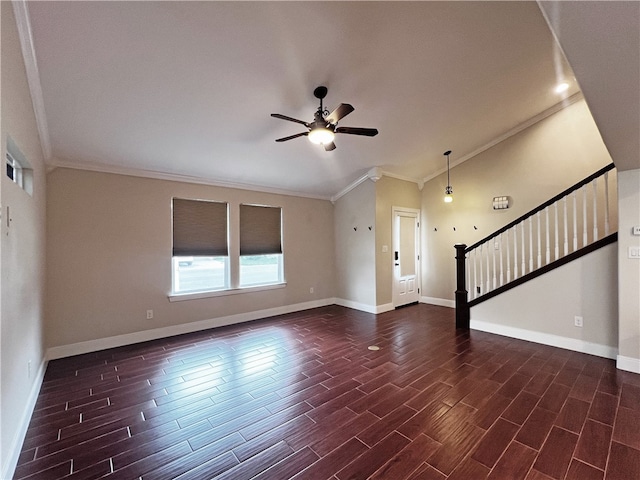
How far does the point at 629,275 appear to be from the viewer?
3.00 metres

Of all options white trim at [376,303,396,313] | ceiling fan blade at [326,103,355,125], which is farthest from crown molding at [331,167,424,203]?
ceiling fan blade at [326,103,355,125]

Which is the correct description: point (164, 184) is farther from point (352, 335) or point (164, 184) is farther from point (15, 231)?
point (352, 335)

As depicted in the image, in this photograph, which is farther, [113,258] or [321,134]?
[113,258]

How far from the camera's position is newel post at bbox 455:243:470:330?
14.9 feet

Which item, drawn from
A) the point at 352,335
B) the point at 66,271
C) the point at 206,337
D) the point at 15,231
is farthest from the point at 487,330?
the point at 66,271

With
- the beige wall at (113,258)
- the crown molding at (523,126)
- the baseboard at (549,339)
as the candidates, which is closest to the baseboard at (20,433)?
the beige wall at (113,258)

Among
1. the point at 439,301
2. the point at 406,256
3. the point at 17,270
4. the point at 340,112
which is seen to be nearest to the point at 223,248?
the point at 17,270

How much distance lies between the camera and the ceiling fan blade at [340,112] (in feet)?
8.20

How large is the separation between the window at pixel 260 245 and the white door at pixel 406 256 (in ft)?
8.30

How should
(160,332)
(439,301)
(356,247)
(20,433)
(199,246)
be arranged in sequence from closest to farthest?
(20,433) < (160,332) < (199,246) < (356,247) < (439,301)

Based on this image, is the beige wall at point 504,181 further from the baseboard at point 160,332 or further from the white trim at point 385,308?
the baseboard at point 160,332

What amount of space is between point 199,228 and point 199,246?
318 mm

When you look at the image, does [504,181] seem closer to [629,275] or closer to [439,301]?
[629,275]

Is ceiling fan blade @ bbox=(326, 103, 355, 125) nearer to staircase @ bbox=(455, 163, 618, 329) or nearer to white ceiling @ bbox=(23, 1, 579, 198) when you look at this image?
white ceiling @ bbox=(23, 1, 579, 198)
